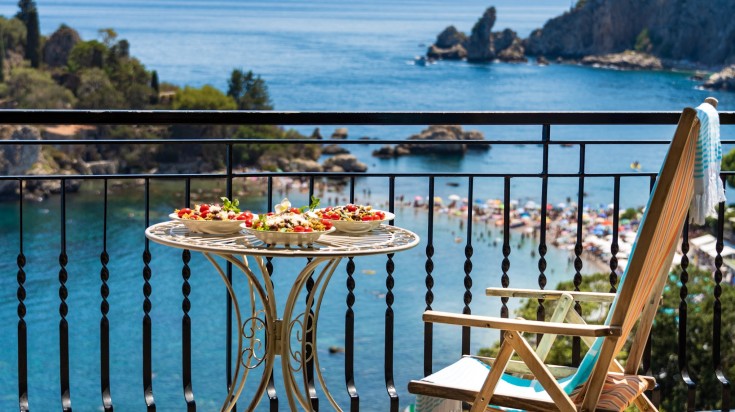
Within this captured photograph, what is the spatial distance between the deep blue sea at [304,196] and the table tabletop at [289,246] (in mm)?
22697

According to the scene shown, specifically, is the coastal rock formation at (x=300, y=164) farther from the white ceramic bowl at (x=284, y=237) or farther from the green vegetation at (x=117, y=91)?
the white ceramic bowl at (x=284, y=237)

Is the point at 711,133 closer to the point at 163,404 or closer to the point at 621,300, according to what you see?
the point at 621,300

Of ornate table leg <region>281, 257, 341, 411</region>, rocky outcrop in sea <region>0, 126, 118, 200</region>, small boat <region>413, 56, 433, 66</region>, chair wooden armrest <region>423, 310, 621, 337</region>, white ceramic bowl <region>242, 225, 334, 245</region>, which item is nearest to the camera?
chair wooden armrest <region>423, 310, 621, 337</region>

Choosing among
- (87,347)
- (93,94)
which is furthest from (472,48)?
(87,347)

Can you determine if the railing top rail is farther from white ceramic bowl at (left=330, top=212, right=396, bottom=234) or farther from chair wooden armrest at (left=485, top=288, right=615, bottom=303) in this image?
chair wooden armrest at (left=485, top=288, right=615, bottom=303)

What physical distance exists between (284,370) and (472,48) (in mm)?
A: 99319

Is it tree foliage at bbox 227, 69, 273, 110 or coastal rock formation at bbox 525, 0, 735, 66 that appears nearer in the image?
tree foliage at bbox 227, 69, 273, 110

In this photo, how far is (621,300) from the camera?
89.2 inches

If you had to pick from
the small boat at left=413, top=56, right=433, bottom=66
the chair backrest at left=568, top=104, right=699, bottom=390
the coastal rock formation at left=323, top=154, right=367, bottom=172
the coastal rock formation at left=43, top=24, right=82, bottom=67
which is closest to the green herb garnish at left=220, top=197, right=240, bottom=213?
the chair backrest at left=568, top=104, right=699, bottom=390

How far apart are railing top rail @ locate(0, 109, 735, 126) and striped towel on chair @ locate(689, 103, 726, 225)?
2.29ft

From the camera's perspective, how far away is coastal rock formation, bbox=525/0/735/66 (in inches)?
3623

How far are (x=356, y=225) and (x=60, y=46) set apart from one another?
260 ft

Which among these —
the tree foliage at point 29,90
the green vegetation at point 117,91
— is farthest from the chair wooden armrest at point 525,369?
the tree foliage at point 29,90

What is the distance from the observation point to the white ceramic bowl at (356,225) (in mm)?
2707
